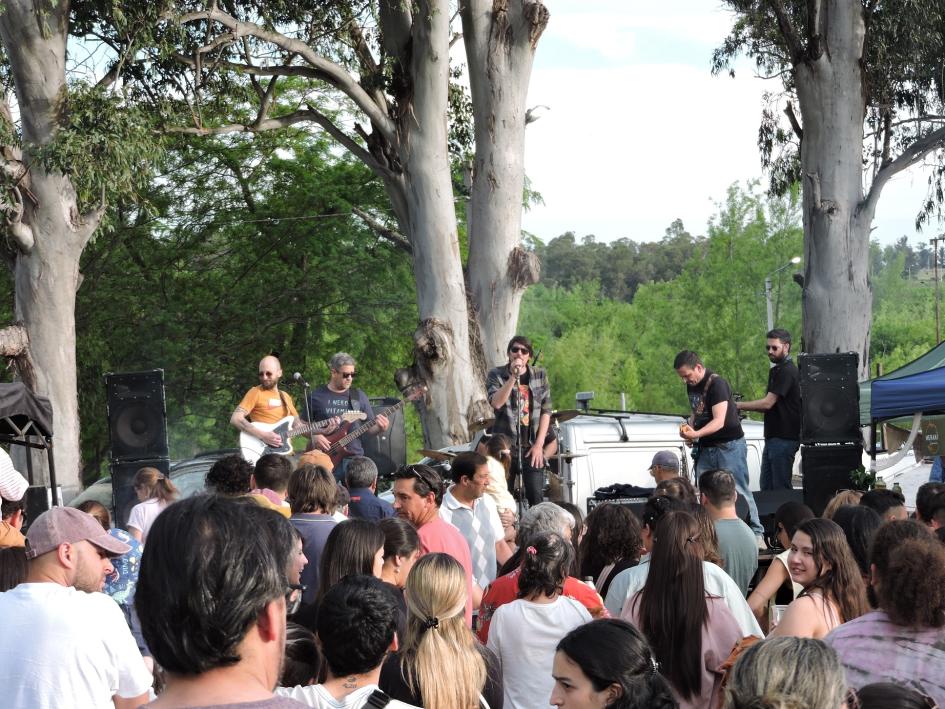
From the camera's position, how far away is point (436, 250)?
16688 millimetres

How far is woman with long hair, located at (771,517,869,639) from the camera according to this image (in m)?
4.53

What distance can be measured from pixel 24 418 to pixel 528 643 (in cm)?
933

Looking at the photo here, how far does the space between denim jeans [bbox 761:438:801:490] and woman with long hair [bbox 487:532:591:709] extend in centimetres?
739

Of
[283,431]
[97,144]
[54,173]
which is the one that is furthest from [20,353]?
[283,431]

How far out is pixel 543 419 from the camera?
36.1 feet

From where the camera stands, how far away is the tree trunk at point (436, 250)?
1633cm

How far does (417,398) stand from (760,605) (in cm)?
991

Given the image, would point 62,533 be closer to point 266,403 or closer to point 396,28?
point 266,403

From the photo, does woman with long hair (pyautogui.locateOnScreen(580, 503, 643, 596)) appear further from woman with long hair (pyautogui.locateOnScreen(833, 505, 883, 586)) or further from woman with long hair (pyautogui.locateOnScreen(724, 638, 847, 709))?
woman with long hair (pyautogui.locateOnScreen(724, 638, 847, 709))

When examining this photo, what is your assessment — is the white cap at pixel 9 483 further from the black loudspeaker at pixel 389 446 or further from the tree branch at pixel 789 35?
the tree branch at pixel 789 35

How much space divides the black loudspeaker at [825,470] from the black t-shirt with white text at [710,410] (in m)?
0.78

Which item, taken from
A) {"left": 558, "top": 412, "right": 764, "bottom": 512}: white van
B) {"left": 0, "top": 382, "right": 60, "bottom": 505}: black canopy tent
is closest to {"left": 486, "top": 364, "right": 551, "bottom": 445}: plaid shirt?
{"left": 558, "top": 412, "right": 764, "bottom": 512}: white van

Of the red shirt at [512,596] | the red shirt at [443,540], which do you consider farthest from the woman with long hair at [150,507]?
the red shirt at [512,596]

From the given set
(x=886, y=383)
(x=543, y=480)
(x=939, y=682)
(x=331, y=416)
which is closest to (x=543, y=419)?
(x=543, y=480)
